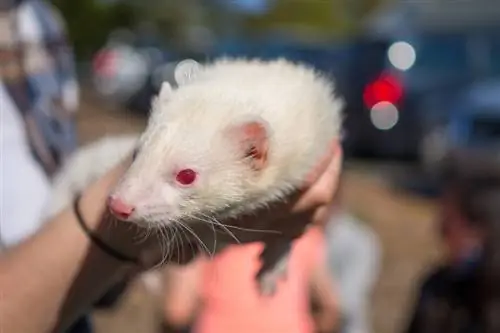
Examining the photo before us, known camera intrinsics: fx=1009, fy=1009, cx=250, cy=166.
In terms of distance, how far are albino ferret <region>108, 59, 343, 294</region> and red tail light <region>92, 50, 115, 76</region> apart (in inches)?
610

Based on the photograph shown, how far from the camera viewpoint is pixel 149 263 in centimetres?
143

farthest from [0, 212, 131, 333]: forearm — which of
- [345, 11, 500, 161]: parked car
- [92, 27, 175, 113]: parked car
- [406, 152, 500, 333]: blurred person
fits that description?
[92, 27, 175, 113]: parked car

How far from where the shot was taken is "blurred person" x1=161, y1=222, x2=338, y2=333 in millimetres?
2391

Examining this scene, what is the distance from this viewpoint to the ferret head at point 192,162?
1.33 metres

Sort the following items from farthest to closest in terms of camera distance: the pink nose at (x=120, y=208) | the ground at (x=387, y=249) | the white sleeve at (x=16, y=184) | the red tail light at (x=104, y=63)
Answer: the red tail light at (x=104, y=63), the ground at (x=387, y=249), the white sleeve at (x=16, y=184), the pink nose at (x=120, y=208)

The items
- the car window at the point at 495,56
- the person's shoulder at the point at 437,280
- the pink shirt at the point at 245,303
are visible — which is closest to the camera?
the pink shirt at the point at 245,303

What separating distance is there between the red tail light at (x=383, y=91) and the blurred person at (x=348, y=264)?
6.08 metres

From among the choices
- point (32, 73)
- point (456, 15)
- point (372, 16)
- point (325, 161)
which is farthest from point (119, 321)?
point (372, 16)

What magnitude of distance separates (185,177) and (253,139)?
0.37 feet

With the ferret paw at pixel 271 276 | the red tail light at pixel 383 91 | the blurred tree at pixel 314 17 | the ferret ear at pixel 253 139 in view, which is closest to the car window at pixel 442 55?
the red tail light at pixel 383 91

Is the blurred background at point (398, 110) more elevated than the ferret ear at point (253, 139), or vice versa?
the ferret ear at point (253, 139)

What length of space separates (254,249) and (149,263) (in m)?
0.91

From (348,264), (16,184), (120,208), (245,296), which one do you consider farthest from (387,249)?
(120,208)

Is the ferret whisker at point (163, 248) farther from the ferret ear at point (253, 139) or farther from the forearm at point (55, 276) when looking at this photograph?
the ferret ear at point (253, 139)
